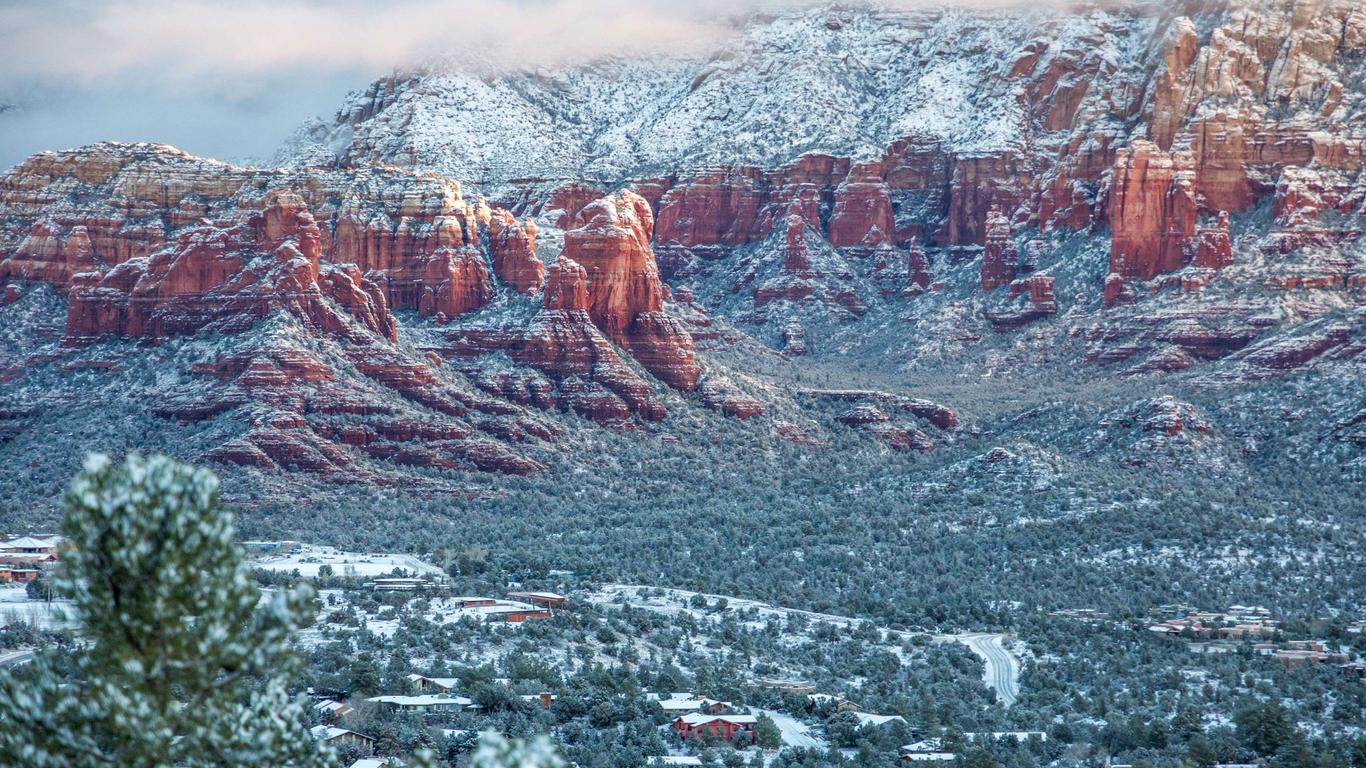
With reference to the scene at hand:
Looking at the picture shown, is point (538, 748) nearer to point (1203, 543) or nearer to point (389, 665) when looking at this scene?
point (389, 665)

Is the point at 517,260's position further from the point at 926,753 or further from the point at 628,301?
the point at 926,753

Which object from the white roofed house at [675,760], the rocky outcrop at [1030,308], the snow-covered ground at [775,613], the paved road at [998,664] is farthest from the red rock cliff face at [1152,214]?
the white roofed house at [675,760]

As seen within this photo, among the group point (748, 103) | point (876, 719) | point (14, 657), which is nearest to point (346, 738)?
point (14, 657)

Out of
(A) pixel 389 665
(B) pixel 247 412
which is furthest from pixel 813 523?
(A) pixel 389 665

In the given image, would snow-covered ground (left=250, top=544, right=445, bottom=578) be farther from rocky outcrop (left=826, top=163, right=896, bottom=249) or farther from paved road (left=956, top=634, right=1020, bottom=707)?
rocky outcrop (left=826, top=163, right=896, bottom=249)

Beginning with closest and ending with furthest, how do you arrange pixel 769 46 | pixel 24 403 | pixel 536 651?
pixel 536 651 < pixel 24 403 < pixel 769 46

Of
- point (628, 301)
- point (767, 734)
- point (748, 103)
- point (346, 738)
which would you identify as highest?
point (748, 103)
